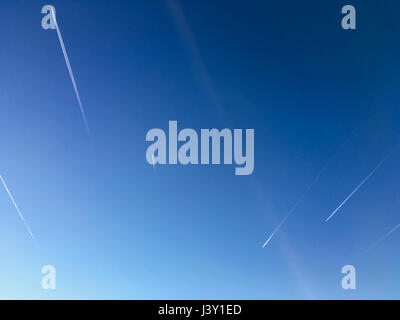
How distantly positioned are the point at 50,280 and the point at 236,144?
0.52 metres

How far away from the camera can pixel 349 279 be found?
3.84 ft

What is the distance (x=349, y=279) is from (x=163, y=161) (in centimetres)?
50

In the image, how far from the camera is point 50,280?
1.17 m

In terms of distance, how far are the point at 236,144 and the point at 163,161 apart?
17 cm
